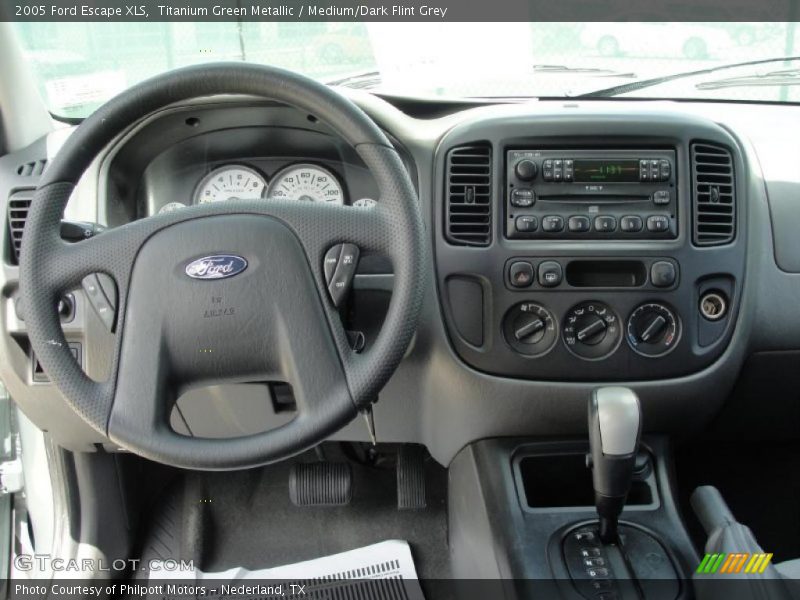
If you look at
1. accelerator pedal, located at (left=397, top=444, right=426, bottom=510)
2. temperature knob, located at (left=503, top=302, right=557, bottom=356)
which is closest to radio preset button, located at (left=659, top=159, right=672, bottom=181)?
temperature knob, located at (left=503, top=302, right=557, bottom=356)

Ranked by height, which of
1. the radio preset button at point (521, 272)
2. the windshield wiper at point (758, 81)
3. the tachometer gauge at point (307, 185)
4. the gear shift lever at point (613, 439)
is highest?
→ the windshield wiper at point (758, 81)

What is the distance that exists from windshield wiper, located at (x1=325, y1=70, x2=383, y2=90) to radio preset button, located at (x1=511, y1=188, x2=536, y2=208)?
0.46 meters

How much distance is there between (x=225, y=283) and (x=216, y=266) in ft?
0.10

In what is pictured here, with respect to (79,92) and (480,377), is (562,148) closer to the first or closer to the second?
(480,377)

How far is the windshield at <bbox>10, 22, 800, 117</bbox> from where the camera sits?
5.15 ft

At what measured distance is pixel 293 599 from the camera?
5.92ft

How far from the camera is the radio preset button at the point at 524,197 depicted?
4.78 feet

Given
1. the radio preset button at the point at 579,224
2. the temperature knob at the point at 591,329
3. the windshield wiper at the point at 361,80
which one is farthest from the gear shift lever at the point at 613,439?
the windshield wiper at the point at 361,80

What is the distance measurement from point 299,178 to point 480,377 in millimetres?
568

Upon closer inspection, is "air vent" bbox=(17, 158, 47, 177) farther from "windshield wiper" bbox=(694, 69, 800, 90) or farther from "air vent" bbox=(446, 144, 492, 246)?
"windshield wiper" bbox=(694, 69, 800, 90)

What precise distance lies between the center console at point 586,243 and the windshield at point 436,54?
255 millimetres

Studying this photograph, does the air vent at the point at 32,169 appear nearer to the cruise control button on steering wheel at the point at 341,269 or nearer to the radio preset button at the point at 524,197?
the cruise control button on steering wheel at the point at 341,269

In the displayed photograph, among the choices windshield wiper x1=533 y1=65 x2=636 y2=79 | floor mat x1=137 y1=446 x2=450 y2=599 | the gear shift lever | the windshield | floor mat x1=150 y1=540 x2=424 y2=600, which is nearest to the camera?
the gear shift lever

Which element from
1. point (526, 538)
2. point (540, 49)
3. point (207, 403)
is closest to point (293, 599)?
point (207, 403)
